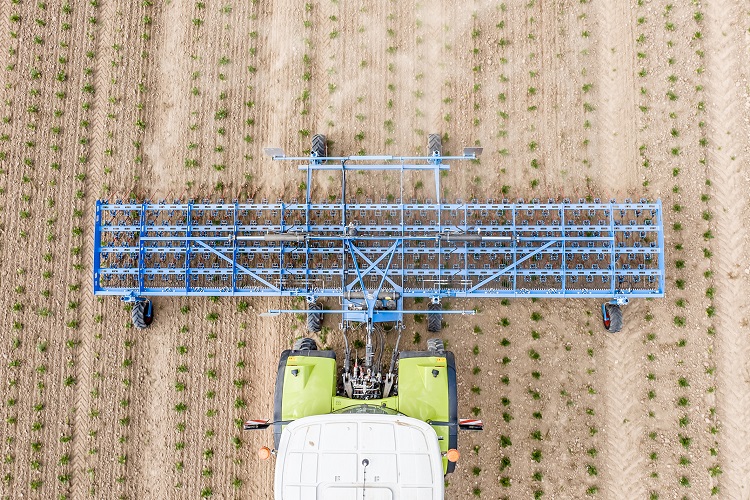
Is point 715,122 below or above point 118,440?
above

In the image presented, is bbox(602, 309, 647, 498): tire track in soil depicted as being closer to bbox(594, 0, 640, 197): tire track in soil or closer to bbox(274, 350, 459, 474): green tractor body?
bbox(594, 0, 640, 197): tire track in soil

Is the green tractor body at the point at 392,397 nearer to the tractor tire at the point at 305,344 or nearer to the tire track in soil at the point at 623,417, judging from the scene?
the tractor tire at the point at 305,344

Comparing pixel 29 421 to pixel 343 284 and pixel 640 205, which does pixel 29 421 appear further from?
pixel 640 205

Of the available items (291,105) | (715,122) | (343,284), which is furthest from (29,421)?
(715,122)

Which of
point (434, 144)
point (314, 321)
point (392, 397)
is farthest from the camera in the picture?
point (434, 144)

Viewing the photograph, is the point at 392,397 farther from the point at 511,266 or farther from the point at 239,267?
the point at 239,267

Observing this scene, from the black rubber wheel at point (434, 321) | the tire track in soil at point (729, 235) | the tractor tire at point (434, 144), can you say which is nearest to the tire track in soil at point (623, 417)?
the tire track in soil at point (729, 235)

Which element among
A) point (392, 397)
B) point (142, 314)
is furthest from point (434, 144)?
point (142, 314)
